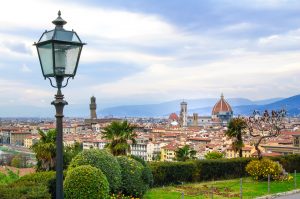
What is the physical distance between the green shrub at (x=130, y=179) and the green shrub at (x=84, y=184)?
2.03 meters

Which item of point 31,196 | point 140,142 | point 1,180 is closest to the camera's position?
point 31,196

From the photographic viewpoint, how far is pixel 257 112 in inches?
963

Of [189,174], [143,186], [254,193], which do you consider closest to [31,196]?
[143,186]

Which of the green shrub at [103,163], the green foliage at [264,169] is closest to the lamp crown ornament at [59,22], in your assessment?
the green shrub at [103,163]

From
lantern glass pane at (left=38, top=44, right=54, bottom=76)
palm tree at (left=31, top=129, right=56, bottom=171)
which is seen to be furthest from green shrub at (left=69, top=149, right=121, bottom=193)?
lantern glass pane at (left=38, top=44, right=54, bottom=76)

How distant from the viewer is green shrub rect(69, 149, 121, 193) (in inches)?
458

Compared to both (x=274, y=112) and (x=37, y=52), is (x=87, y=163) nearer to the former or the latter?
(x=37, y=52)

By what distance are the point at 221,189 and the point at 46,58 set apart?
42.4 feet

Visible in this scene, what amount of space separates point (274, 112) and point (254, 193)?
7.54 m

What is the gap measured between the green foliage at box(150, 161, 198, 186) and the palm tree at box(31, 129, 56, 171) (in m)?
Answer: 4.05

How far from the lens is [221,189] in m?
16.6

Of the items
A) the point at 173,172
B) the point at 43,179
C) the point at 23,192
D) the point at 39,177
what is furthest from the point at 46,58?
the point at 173,172

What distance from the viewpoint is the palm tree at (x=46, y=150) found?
17.9 meters

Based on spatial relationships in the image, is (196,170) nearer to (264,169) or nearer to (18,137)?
(264,169)
